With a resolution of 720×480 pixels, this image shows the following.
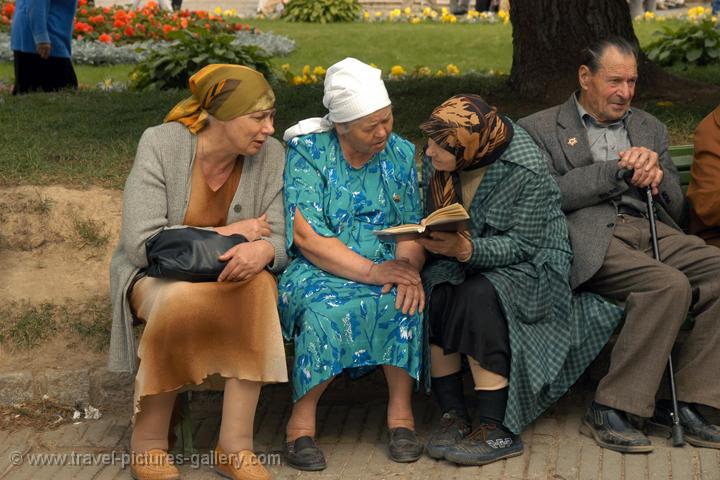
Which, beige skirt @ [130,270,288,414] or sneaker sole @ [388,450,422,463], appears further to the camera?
sneaker sole @ [388,450,422,463]

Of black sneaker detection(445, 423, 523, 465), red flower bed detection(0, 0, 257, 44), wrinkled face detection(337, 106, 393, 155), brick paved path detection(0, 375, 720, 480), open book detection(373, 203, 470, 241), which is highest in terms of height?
wrinkled face detection(337, 106, 393, 155)

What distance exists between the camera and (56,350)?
5.52 m

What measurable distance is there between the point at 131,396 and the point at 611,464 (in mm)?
2157

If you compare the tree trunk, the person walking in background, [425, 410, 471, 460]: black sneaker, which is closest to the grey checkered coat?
[425, 410, 471, 460]: black sneaker

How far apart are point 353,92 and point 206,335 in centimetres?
114

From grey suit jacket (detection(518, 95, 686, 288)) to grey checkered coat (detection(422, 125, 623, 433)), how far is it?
12 cm

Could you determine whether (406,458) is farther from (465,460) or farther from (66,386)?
(66,386)

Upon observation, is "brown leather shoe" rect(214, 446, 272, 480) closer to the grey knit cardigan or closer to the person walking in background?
the grey knit cardigan

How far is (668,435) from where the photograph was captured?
4.90 metres

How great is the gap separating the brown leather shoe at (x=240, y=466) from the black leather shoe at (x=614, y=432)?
1.37m

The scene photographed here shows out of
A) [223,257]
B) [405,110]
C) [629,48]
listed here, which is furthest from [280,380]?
[405,110]

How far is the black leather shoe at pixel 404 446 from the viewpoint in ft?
15.6

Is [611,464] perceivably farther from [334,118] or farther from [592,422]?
[334,118]

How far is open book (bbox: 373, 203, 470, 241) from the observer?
433 centimetres
